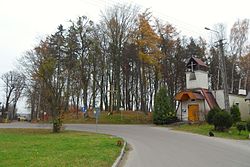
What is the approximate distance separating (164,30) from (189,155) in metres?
36.5

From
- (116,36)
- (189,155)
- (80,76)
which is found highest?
(116,36)

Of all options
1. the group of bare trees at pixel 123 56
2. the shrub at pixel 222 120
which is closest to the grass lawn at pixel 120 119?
the group of bare trees at pixel 123 56

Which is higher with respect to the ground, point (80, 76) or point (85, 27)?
point (85, 27)

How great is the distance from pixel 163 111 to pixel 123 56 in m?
15.1

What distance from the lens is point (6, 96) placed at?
7825cm

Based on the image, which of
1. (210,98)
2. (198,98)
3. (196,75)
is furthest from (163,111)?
(196,75)

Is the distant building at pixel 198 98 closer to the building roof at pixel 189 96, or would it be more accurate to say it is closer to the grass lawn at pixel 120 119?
Result: the building roof at pixel 189 96

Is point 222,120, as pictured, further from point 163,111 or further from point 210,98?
point 210,98

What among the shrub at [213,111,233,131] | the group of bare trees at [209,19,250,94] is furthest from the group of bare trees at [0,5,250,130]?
the shrub at [213,111,233,131]

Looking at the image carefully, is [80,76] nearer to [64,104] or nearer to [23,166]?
[64,104]

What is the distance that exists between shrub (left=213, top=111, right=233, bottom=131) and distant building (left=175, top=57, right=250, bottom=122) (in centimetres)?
1004

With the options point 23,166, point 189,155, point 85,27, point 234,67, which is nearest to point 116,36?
A: point 85,27

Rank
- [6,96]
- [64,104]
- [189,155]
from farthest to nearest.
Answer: [6,96], [64,104], [189,155]

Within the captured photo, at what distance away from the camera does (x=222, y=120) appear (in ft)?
95.2
